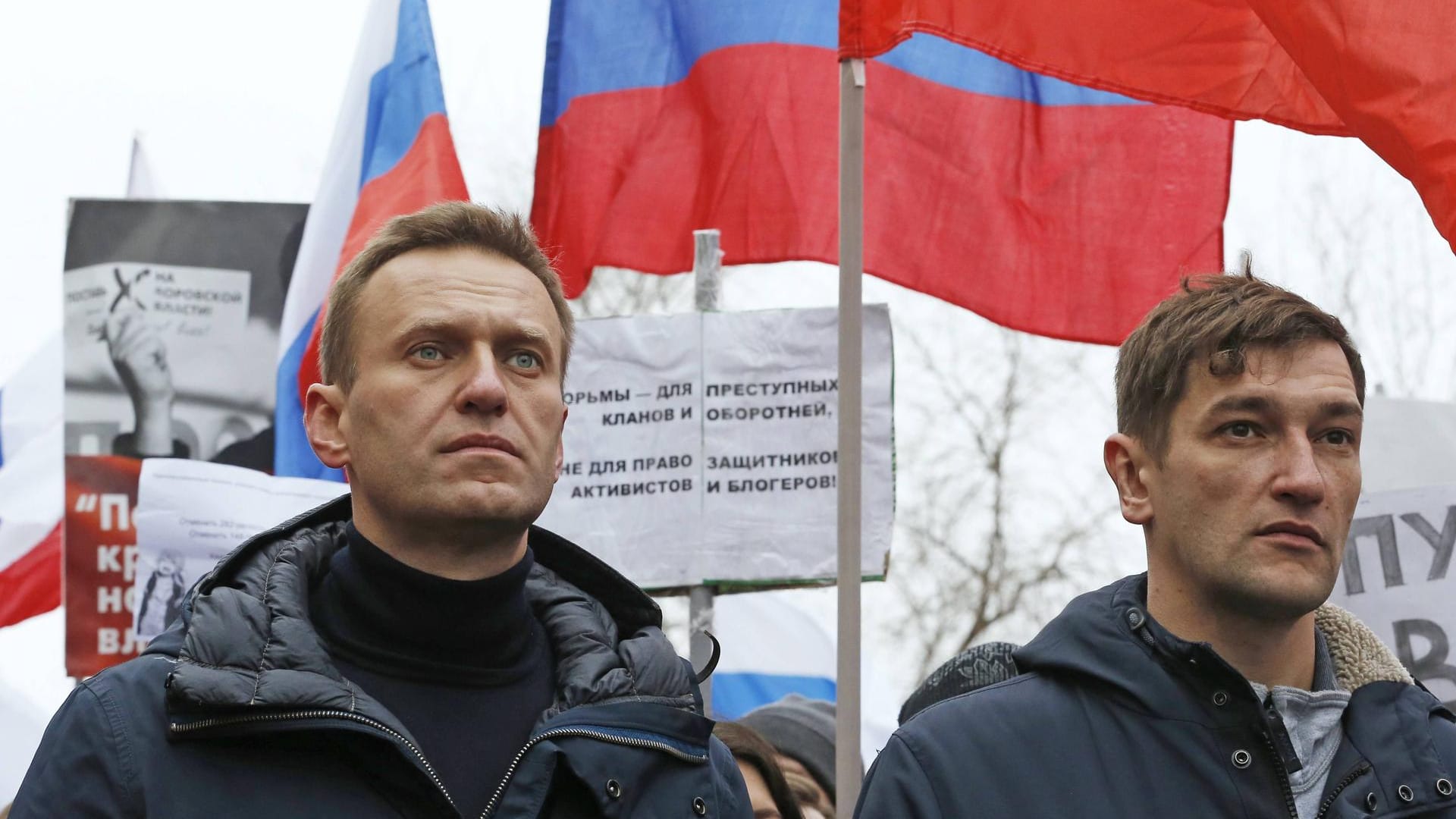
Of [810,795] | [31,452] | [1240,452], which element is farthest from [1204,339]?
[31,452]

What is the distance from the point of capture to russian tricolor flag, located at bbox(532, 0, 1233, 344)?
590 cm

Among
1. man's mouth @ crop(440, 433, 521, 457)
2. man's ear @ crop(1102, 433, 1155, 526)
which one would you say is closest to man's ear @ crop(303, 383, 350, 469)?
man's mouth @ crop(440, 433, 521, 457)

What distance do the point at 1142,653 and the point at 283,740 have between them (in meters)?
1.36

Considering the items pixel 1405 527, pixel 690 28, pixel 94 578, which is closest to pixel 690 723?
pixel 1405 527

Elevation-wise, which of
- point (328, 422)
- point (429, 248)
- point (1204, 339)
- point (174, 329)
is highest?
point (174, 329)

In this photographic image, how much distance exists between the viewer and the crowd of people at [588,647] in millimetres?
2898

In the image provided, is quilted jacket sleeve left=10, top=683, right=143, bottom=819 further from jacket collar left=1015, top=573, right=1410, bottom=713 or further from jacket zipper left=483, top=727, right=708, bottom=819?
jacket collar left=1015, top=573, right=1410, bottom=713

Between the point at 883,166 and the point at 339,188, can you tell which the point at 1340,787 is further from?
the point at 339,188

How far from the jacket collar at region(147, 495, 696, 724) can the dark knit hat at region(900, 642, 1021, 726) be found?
3.19 feet

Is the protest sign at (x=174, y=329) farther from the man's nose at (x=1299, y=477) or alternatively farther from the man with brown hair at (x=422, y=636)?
the man's nose at (x=1299, y=477)

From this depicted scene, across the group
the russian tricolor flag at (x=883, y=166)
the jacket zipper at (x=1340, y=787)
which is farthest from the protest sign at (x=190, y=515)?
the jacket zipper at (x=1340, y=787)

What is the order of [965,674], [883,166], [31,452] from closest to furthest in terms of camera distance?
[965,674] → [883,166] → [31,452]

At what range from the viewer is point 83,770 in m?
2.79

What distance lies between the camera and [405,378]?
3.25 meters
